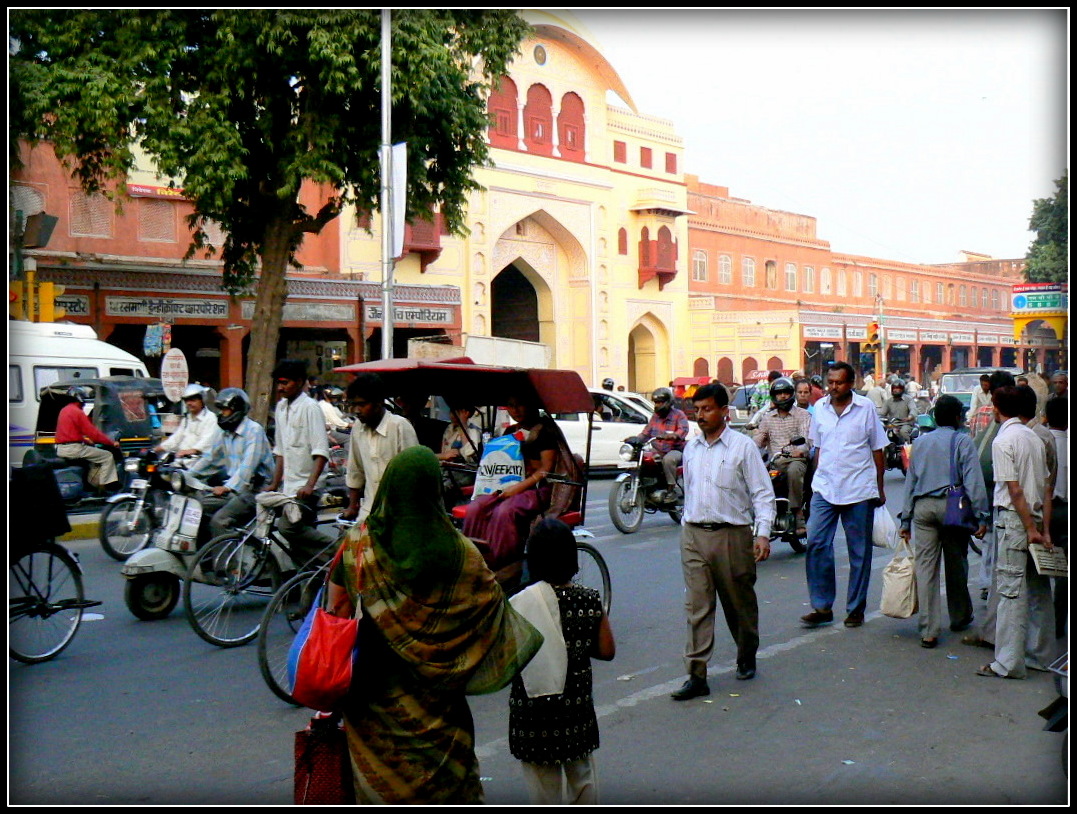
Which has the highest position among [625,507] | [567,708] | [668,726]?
[567,708]

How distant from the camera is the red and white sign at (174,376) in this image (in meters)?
14.3

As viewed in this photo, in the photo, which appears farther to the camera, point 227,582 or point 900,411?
point 900,411

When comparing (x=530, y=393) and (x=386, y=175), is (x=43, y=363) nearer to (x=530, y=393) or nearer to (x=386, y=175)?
(x=386, y=175)

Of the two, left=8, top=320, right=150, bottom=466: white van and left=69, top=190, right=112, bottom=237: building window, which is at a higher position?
left=69, top=190, right=112, bottom=237: building window

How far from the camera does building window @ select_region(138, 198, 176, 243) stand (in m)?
24.2

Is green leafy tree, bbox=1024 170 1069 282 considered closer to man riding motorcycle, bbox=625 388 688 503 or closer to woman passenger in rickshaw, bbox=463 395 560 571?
man riding motorcycle, bbox=625 388 688 503

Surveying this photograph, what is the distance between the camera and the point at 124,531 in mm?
10180

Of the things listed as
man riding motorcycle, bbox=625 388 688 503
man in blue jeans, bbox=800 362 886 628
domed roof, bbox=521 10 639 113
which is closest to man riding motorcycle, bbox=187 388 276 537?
man in blue jeans, bbox=800 362 886 628

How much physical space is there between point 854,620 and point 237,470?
4304mm

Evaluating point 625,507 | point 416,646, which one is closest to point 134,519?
point 625,507

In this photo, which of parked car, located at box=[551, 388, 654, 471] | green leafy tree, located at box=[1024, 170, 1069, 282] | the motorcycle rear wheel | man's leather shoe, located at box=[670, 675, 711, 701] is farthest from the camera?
green leafy tree, located at box=[1024, 170, 1069, 282]

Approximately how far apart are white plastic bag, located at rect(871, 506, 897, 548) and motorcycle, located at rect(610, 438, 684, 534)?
15.8 feet

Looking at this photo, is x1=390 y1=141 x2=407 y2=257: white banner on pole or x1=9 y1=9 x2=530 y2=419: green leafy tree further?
x1=390 y1=141 x2=407 y2=257: white banner on pole

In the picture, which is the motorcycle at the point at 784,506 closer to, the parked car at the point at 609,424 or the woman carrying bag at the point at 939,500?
the woman carrying bag at the point at 939,500
